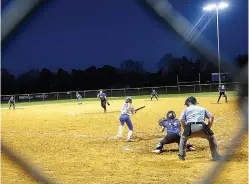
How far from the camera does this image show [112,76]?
1745 centimetres

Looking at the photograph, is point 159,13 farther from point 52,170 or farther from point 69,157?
point 69,157

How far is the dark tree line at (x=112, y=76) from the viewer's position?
3363mm

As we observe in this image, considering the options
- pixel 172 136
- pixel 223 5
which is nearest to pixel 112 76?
pixel 172 136

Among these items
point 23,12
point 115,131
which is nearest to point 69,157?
point 115,131

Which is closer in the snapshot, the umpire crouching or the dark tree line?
the dark tree line

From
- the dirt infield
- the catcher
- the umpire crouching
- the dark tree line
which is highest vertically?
the dark tree line

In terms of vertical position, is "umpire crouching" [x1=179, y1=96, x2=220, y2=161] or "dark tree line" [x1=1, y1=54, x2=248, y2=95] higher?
"dark tree line" [x1=1, y1=54, x2=248, y2=95]

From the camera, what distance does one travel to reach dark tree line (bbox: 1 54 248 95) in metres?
3.36

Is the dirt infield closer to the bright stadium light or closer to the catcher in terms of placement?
the catcher

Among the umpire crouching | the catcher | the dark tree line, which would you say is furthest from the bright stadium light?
the catcher

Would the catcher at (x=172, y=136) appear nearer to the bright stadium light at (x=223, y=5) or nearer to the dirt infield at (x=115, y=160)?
the dirt infield at (x=115, y=160)

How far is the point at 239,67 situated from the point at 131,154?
6425mm

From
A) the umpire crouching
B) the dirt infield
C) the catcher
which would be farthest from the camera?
the catcher

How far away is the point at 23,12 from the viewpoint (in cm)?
187
